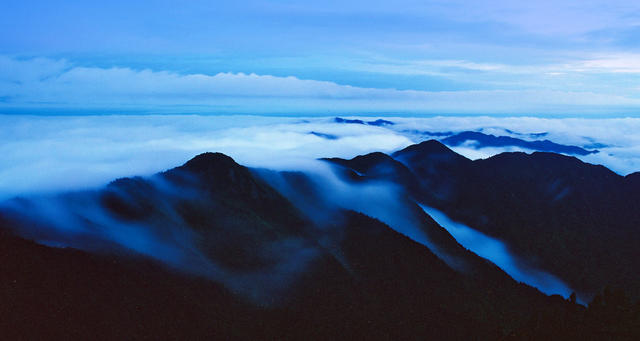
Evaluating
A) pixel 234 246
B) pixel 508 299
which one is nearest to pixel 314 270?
pixel 234 246

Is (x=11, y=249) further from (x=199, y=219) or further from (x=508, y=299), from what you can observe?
(x=508, y=299)

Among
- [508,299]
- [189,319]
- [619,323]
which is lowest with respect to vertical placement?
[508,299]

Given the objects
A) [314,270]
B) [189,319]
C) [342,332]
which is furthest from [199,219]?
[342,332]

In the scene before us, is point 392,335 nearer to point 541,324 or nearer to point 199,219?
point 541,324

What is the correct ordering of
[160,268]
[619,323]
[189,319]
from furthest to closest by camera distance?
[160,268] < [189,319] < [619,323]

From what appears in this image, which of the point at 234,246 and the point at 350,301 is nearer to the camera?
the point at 350,301

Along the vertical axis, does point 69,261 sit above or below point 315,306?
above

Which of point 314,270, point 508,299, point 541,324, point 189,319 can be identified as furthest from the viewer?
point 508,299
